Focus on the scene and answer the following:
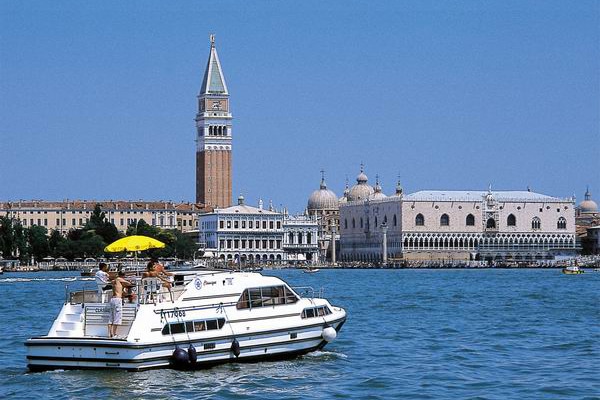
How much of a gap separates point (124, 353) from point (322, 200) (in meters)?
147

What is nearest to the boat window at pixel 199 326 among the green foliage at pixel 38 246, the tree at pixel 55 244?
the tree at pixel 55 244

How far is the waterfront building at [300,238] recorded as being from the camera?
5646 inches

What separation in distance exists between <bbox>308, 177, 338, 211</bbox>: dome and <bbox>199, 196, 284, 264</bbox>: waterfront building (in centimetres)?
2831

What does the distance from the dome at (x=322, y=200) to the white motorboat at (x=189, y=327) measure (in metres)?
144

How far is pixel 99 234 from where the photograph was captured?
11194 centimetres

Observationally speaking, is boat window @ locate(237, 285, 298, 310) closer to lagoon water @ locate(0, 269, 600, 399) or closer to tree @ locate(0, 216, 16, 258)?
lagoon water @ locate(0, 269, 600, 399)

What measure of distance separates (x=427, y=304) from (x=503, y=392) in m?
23.4

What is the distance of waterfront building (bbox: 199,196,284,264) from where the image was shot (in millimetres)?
137250

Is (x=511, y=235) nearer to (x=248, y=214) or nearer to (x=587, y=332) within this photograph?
(x=248, y=214)

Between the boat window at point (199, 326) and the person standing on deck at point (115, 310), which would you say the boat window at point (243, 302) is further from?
the person standing on deck at point (115, 310)

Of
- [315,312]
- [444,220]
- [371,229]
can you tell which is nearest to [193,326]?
[315,312]

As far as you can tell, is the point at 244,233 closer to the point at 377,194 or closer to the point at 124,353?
the point at 377,194

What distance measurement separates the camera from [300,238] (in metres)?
145

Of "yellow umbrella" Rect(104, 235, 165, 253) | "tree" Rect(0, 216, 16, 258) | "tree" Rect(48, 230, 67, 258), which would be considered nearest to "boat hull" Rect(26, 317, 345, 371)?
"yellow umbrella" Rect(104, 235, 165, 253)
